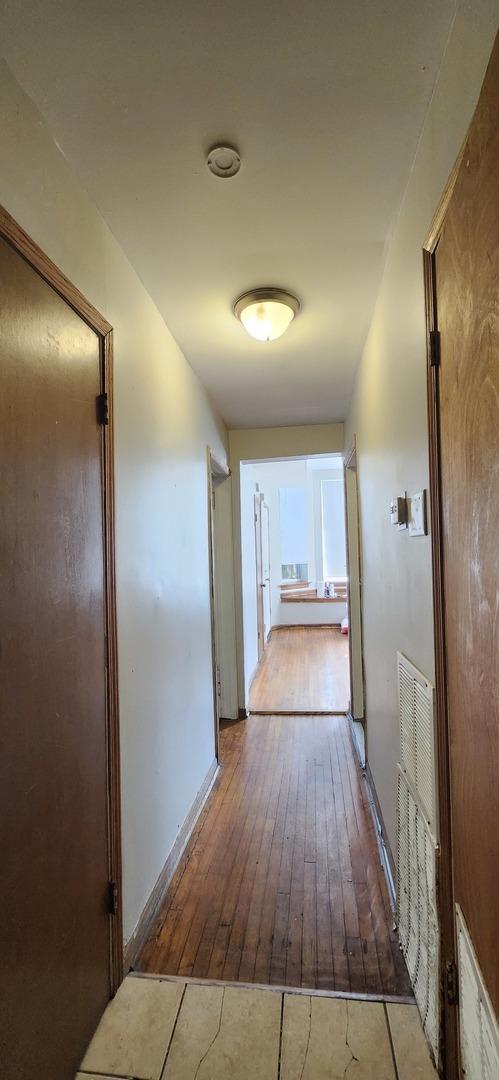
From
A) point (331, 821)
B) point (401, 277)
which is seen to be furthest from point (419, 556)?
point (331, 821)

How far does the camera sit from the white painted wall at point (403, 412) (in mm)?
948

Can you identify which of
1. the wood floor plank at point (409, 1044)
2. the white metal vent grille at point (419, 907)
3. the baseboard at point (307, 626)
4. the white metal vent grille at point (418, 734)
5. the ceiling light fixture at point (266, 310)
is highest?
the ceiling light fixture at point (266, 310)

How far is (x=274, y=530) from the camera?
26.1 ft

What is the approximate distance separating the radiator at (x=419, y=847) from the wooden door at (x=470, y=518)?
0.08 meters

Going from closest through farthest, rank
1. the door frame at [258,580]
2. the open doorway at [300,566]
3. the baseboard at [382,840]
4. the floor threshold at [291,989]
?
the floor threshold at [291,989] < the baseboard at [382,840] < the door frame at [258,580] < the open doorway at [300,566]

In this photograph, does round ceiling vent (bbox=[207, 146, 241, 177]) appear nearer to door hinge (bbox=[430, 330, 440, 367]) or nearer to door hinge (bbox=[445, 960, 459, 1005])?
door hinge (bbox=[430, 330, 440, 367])

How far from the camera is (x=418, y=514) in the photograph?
52.1 inches

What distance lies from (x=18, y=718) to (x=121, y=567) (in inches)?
25.9

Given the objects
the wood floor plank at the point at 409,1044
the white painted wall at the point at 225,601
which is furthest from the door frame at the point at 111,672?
the white painted wall at the point at 225,601

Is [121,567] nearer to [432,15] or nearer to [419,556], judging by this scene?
[419,556]

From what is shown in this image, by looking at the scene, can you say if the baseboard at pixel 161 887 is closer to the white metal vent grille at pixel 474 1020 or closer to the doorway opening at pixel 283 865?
the doorway opening at pixel 283 865

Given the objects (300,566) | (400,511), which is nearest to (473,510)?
(400,511)

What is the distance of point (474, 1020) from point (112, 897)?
1006 mm

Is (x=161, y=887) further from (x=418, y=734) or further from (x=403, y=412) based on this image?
(x=403, y=412)
